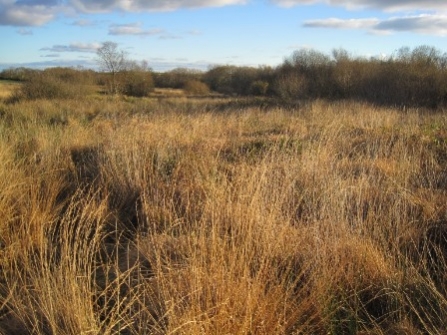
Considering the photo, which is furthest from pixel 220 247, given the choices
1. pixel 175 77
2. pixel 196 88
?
pixel 175 77

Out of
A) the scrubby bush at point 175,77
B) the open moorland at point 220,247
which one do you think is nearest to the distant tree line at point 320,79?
the scrubby bush at point 175,77

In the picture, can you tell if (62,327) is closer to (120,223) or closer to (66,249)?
(66,249)

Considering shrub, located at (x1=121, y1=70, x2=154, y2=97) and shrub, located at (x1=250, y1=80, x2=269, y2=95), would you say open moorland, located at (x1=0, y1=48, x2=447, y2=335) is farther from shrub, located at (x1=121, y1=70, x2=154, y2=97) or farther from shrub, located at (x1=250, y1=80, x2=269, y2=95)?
shrub, located at (x1=250, y1=80, x2=269, y2=95)

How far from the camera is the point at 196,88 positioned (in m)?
50.2

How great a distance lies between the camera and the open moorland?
2.50 meters

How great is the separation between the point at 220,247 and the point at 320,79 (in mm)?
29728

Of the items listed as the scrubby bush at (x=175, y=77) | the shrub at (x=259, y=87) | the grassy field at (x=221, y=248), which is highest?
the scrubby bush at (x=175, y=77)

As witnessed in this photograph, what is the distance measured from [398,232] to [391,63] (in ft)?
82.7

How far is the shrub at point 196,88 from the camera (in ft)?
163

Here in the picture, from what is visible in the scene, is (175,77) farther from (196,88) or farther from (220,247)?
(220,247)

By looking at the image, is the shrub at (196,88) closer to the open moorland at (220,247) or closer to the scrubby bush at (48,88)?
the scrubby bush at (48,88)

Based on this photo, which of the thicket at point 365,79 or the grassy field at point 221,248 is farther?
the thicket at point 365,79

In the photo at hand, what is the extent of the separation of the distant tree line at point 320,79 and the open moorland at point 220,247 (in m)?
18.6

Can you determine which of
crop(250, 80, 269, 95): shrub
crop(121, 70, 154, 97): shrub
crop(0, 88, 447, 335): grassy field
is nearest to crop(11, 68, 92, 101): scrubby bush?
crop(121, 70, 154, 97): shrub
